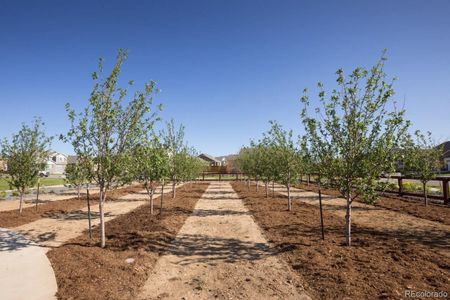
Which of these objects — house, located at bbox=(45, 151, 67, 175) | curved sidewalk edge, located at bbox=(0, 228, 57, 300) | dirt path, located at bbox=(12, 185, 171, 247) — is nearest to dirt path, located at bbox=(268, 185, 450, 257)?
curved sidewalk edge, located at bbox=(0, 228, 57, 300)

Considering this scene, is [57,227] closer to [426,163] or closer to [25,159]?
[25,159]

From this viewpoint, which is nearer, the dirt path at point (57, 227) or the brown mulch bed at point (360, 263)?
the brown mulch bed at point (360, 263)

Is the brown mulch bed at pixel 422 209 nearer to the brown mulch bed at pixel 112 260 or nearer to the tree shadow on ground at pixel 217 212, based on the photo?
the tree shadow on ground at pixel 217 212

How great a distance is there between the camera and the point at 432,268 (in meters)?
7.18

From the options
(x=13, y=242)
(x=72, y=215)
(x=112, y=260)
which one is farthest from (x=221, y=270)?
(x=72, y=215)

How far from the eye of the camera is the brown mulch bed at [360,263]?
20.2 feet

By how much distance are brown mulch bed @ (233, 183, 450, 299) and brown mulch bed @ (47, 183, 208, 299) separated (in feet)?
13.1

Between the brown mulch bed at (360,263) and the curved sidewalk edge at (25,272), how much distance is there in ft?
19.4

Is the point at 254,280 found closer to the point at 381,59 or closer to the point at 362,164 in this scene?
the point at 362,164

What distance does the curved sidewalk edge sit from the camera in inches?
241

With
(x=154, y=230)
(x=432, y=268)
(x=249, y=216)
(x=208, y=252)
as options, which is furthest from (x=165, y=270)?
(x=249, y=216)

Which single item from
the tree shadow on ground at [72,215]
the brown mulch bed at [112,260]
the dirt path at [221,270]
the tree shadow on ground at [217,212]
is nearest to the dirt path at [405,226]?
the dirt path at [221,270]

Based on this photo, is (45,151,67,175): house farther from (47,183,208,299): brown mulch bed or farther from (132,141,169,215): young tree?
(47,183,208,299): brown mulch bed

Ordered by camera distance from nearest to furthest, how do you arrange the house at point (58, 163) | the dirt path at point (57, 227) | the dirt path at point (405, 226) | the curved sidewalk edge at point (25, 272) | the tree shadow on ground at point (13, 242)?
1. the curved sidewalk edge at point (25, 272)
2. the tree shadow on ground at point (13, 242)
3. the dirt path at point (405, 226)
4. the dirt path at point (57, 227)
5. the house at point (58, 163)
